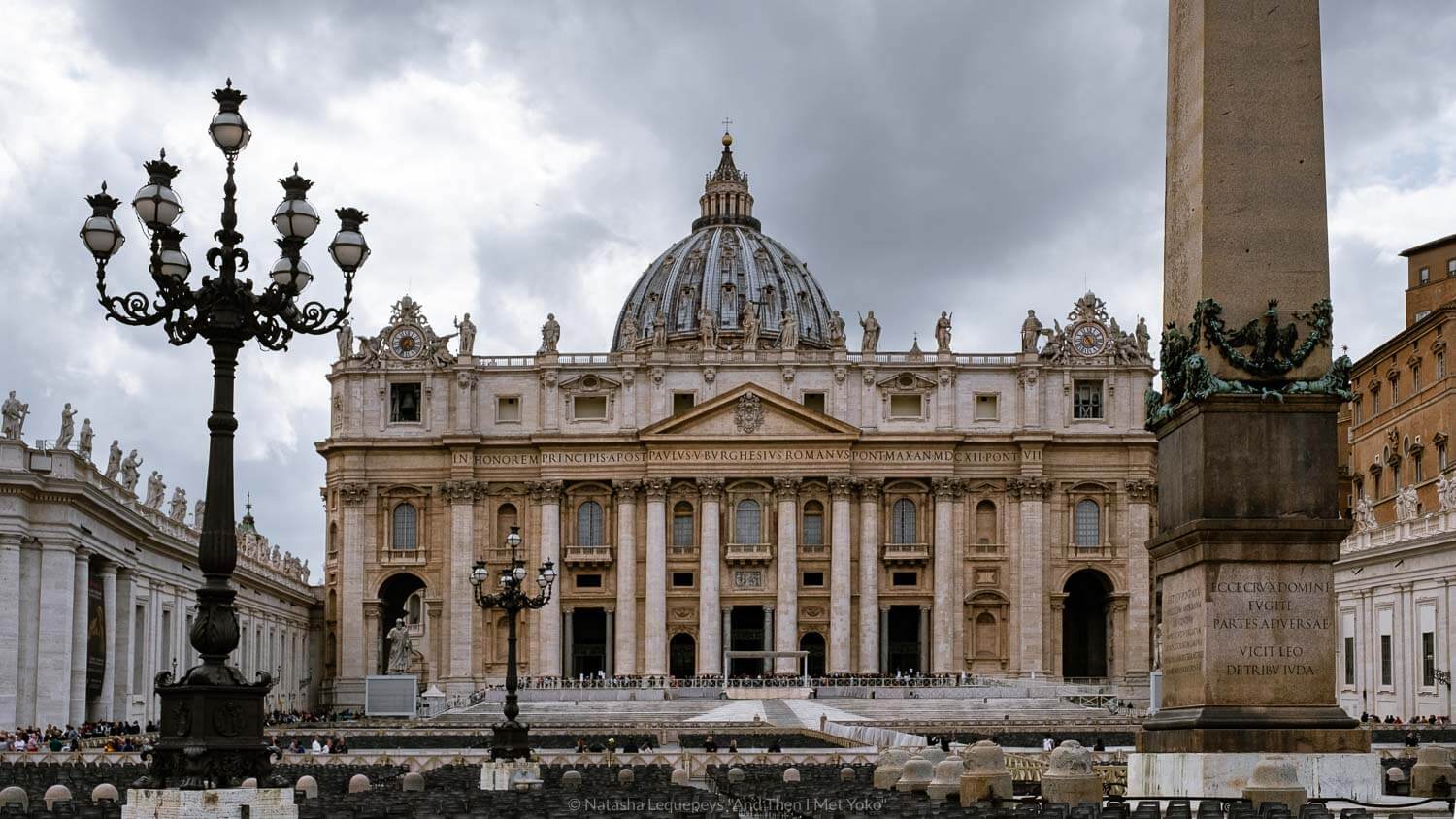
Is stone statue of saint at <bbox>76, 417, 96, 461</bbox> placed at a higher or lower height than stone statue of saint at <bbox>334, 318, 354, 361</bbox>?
lower

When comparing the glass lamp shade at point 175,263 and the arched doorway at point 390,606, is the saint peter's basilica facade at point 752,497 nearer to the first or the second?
the arched doorway at point 390,606

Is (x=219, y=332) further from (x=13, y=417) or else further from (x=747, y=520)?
(x=747, y=520)

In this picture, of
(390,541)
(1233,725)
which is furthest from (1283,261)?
(390,541)

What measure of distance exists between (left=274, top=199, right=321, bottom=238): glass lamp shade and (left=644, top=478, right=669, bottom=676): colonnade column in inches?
3264

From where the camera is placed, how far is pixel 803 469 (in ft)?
338

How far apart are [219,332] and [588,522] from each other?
86483mm

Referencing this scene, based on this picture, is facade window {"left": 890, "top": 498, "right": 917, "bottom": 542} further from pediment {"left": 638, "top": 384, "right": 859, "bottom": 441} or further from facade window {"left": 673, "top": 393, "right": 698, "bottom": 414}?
facade window {"left": 673, "top": 393, "right": 698, "bottom": 414}

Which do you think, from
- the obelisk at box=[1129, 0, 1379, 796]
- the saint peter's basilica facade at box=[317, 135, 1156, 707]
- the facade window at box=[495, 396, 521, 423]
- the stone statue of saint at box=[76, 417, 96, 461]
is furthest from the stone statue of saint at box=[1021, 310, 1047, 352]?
the obelisk at box=[1129, 0, 1379, 796]

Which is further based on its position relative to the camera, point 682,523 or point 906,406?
point 682,523

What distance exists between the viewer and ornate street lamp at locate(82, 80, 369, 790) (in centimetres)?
1822

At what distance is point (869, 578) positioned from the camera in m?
103

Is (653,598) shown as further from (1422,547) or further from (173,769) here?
(173,769)

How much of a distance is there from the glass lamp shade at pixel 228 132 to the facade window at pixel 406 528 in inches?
3439

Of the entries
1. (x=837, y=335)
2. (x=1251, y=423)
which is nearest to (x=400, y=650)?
(x=837, y=335)
